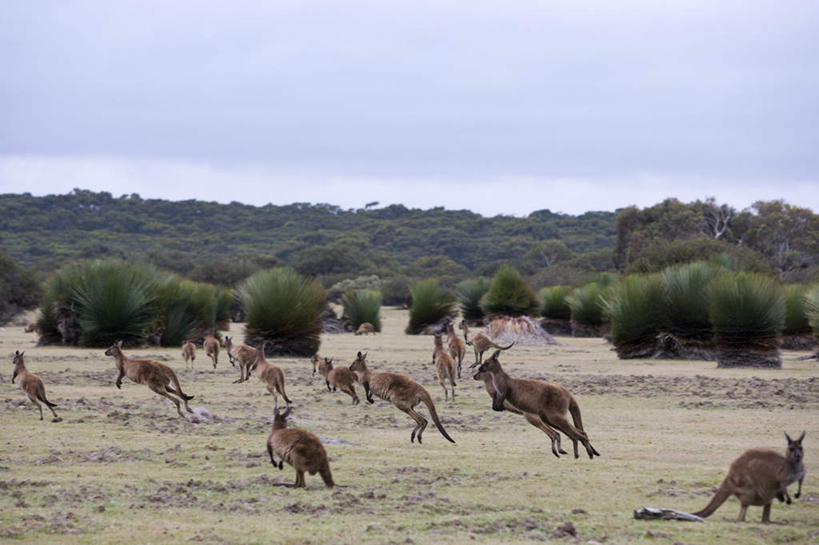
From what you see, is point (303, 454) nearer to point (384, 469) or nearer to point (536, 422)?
point (384, 469)

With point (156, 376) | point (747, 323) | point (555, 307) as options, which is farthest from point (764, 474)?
point (555, 307)

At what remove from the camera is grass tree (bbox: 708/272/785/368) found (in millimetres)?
22969

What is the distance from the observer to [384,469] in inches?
373

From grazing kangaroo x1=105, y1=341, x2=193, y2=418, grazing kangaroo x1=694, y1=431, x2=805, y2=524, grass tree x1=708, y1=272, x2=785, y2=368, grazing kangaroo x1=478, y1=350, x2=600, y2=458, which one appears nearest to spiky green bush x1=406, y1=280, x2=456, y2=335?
grass tree x1=708, y1=272, x2=785, y2=368

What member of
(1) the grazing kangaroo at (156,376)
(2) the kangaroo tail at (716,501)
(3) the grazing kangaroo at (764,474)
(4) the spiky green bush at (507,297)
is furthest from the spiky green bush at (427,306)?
(3) the grazing kangaroo at (764,474)

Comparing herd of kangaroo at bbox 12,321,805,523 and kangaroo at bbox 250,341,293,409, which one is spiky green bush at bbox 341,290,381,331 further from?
kangaroo at bbox 250,341,293,409

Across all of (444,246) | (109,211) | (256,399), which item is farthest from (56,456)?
(109,211)

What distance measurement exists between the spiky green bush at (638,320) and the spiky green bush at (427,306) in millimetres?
12938

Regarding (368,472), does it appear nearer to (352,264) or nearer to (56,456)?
(56,456)

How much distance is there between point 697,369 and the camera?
879 inches

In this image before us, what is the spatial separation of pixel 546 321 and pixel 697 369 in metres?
18.4

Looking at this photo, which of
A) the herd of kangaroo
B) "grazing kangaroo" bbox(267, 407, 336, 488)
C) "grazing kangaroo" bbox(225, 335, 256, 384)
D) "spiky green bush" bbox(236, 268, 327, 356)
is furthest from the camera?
"spiky green bush" bbox(236, 268, 327, 356)

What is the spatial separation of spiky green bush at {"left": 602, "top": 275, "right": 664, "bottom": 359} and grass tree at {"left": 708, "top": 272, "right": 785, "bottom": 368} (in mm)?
2387

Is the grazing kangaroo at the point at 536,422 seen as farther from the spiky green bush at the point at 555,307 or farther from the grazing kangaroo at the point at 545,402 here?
the spiky green bush at the point at 555,307
